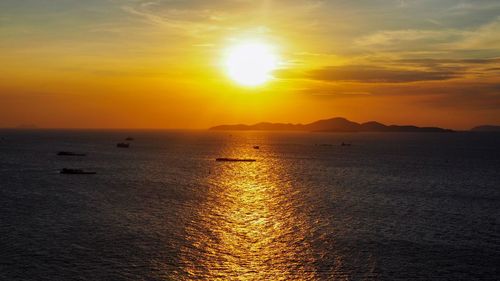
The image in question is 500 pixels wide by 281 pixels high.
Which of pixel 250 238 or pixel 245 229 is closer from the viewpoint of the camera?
pixel 250 238

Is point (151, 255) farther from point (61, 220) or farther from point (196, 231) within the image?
point (61, 220)

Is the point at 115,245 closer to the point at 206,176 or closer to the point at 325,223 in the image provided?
the point at 325,223

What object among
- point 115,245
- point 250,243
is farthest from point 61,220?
point 250,243

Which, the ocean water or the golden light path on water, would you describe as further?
the ocean water

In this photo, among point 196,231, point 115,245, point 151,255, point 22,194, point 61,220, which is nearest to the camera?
point 151,255

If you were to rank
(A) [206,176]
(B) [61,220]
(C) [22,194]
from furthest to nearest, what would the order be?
1. (A) [206,176]
2. (C) [22,194]
3. (B) [61,220]

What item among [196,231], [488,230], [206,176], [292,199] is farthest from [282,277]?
[206,176]

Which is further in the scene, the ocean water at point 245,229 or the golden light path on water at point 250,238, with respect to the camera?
the ocean water at point 245,229

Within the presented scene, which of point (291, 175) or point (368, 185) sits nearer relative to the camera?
point (368, 185)
